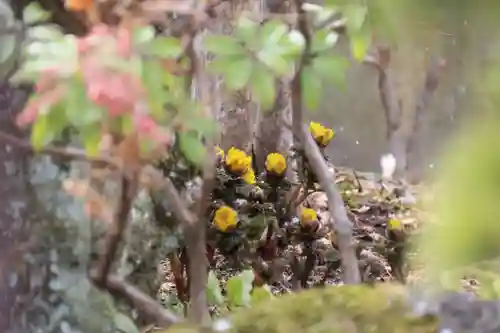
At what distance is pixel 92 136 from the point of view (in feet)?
2.21

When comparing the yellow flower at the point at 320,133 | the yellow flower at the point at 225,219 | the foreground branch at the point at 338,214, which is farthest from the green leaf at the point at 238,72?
the yellow flower at the point at 320,133

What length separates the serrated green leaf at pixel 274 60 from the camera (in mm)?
685

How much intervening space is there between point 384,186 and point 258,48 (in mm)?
1423

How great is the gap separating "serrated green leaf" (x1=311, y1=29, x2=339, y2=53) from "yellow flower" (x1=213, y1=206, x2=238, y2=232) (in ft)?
2.60

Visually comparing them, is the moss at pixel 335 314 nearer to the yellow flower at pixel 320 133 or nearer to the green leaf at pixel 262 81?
Answer: the green leaf at pixel 262 81

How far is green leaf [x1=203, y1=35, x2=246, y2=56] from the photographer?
0.69 meters

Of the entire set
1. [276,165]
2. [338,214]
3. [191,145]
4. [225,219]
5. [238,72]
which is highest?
[238,72]

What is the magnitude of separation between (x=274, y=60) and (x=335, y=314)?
0.99 feet

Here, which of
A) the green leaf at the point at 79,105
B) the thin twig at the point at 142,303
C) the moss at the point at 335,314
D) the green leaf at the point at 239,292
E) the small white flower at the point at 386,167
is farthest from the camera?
the small white flower at the point at 386,167

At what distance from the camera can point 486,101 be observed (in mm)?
291

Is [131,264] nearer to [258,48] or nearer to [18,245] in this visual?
[18,245]

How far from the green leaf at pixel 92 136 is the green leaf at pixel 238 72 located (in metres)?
0.14

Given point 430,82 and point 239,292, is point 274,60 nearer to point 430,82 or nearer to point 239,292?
point 430,82

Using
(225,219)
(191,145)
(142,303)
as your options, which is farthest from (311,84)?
(225,219)
